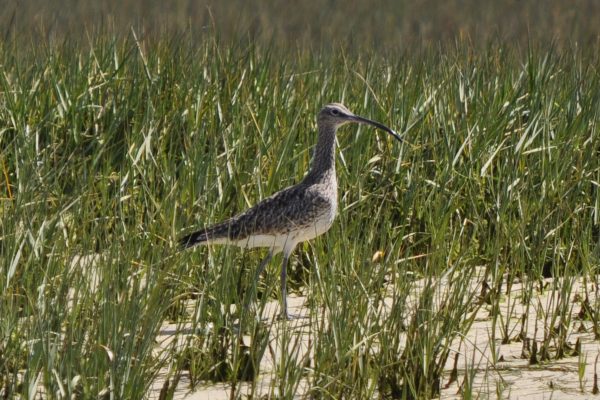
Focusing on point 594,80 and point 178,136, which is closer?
point 178,136

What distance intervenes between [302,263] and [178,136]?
1226 millimetres

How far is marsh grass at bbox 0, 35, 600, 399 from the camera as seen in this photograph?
16.7 ft

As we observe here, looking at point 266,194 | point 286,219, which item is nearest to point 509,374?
point 286,219

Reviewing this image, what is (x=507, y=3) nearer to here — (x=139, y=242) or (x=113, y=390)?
(x=139, y=242)

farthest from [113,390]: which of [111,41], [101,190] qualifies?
[111,41]

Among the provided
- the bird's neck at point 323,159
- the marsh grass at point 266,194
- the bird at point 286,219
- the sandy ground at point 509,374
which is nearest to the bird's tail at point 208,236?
the bird at point 286,219

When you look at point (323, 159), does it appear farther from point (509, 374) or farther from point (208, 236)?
→ point (509, 374)

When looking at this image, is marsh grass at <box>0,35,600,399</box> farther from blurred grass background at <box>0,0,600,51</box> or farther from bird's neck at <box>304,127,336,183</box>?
blurred grass background at <box>0,0,600,51</box>

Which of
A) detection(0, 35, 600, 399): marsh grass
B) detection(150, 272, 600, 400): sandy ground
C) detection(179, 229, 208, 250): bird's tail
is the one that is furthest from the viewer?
detection(179, 229, 208, 250): bird's tail

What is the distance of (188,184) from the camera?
7320mm

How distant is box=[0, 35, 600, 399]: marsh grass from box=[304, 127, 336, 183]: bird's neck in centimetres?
30

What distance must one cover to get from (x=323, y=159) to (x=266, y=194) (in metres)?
0.52

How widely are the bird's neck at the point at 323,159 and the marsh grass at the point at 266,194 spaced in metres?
0.30

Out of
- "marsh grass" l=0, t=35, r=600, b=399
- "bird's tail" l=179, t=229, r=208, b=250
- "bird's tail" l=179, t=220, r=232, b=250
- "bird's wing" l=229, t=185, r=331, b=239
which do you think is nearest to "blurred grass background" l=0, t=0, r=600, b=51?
"marsh grass" l=0, t=35, r=600, b=399
